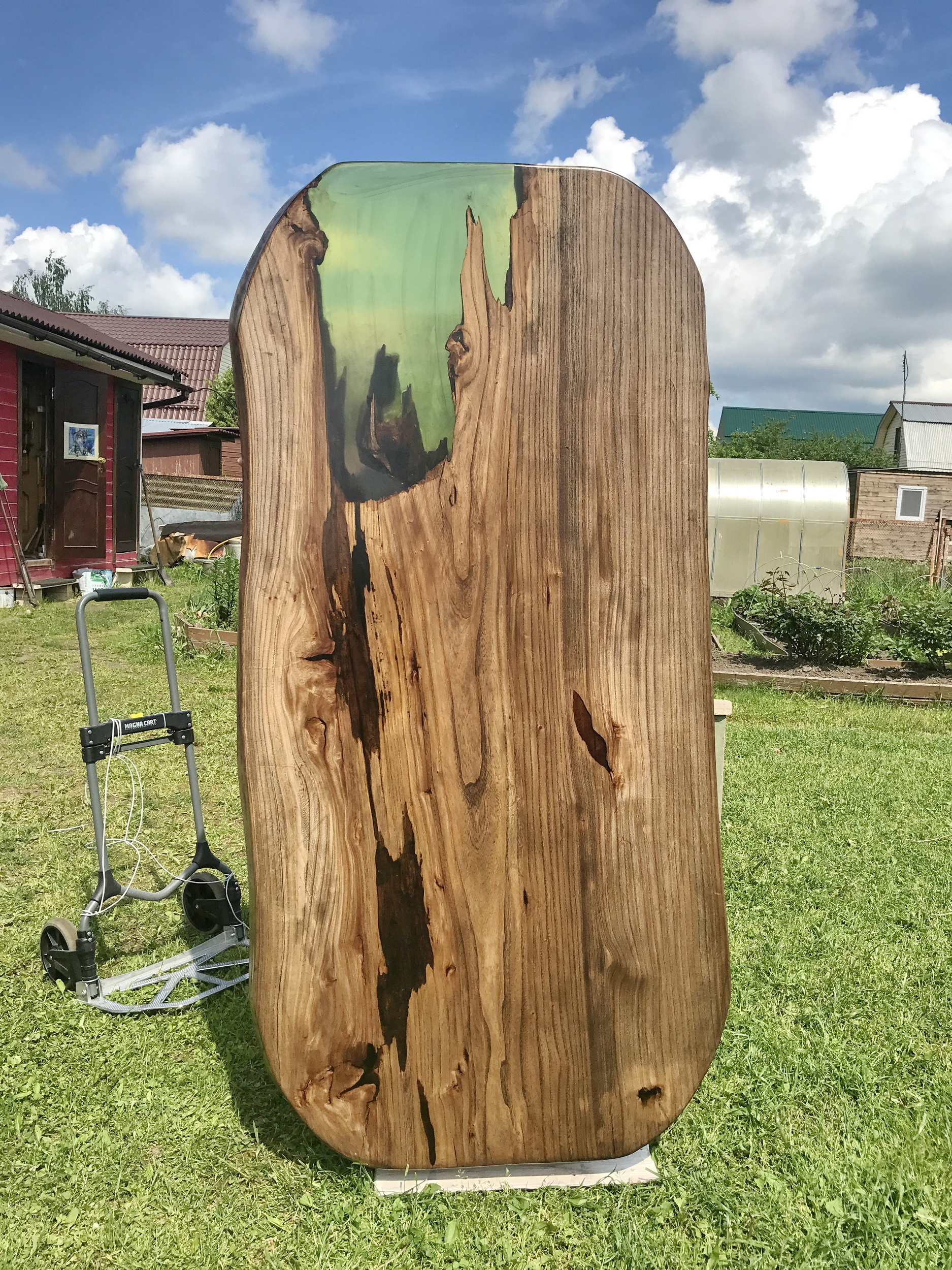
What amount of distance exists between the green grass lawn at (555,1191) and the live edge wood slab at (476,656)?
0.23 meters

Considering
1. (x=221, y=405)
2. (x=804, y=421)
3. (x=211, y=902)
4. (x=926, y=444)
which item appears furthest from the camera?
(x=804, y=421)

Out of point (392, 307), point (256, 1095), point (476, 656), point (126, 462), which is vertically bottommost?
point (256, 1095)

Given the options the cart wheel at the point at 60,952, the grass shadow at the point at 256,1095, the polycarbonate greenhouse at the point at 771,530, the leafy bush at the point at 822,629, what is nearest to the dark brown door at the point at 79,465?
the leafy bush at the point at 822,629

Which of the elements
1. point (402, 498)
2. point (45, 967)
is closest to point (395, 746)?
point (402, 498)

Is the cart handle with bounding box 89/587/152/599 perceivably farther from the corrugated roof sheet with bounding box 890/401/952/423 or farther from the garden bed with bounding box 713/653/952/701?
the corrugated roof sheet with bounding box 890/401/952/423

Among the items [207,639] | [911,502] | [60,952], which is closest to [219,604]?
[207,639]

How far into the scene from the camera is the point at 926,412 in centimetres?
4250

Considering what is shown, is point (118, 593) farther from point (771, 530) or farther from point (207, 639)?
point (771, 530)

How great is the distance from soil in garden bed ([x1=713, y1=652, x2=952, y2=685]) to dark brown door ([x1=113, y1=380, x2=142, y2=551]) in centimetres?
856

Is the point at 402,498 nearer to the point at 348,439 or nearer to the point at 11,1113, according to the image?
the point at 348,439

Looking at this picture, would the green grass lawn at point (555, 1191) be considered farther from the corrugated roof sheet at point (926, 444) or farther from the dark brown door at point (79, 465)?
the corrugated roof sheet at point (926, 444)

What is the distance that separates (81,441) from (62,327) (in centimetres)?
160

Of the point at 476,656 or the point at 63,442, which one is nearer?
the point at 476,656

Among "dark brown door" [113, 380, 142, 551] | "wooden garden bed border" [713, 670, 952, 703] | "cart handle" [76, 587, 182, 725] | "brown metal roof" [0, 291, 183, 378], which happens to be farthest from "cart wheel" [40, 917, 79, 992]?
"dark brown door" [113, 380, 142, 551]
